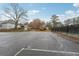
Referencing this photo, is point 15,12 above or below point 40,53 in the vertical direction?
above

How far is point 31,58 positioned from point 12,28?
510 millimetres

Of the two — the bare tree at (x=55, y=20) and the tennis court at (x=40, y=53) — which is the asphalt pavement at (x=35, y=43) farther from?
the bare tree at (x=55, y=20)

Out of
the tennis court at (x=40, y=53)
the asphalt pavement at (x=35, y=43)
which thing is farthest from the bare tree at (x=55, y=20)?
the tennis court at (x=40, y=53)

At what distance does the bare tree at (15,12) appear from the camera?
3065 mm

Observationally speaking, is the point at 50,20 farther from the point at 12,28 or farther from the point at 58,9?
the point at 12,28

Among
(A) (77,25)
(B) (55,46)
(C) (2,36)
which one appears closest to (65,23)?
(A) (77,25)

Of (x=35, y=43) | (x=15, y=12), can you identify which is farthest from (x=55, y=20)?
(x=15, y=12)

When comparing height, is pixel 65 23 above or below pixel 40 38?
A: above

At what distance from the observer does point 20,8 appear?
3.06 meters

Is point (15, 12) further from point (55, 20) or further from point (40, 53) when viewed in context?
point (40, 53)

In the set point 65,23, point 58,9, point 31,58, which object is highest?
point 58,9

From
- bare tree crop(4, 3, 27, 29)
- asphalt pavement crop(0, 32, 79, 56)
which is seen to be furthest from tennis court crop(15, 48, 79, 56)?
bare tree crop(4, 3, 27, 29)

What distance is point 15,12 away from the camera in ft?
10.1

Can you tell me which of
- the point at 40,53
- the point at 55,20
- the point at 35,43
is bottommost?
the point at 40,53
